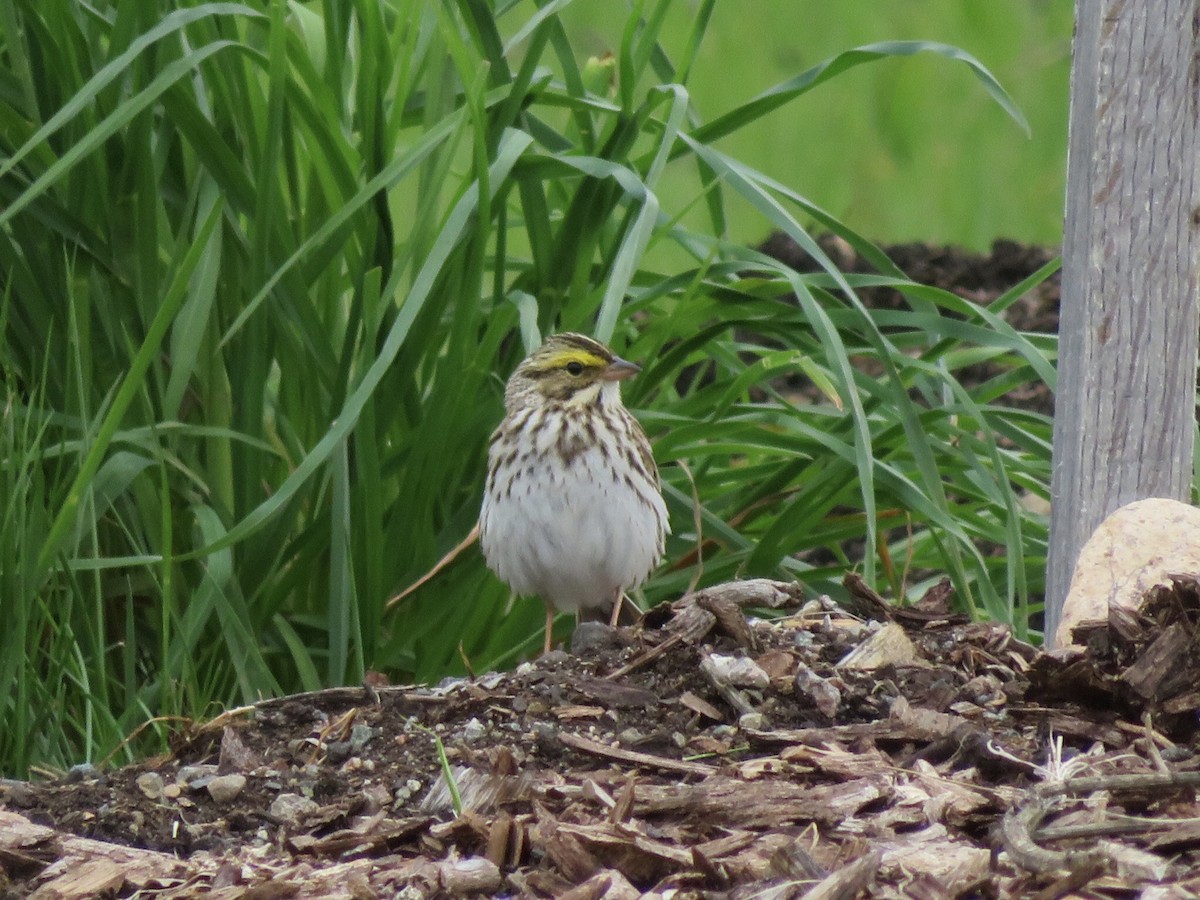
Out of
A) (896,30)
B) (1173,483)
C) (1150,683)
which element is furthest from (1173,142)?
(896,30)

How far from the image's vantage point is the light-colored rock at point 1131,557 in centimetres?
348

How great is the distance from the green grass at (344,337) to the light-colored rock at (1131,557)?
49 cm

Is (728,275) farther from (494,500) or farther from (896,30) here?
(896,30)

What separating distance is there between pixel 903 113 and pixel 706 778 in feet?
27.4

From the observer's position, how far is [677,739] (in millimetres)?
3158

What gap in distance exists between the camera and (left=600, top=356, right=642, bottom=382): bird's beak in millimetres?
4496

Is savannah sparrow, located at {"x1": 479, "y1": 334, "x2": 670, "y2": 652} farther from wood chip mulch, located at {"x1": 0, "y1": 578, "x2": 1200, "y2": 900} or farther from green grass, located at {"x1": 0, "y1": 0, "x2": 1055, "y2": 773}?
wood chip mulch, located at {"x1": 0, "y1": 578, "x2": 1200, "y2": 900}

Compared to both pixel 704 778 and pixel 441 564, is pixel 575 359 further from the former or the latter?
pixel 704 778

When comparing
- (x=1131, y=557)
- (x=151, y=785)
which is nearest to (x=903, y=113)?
(x=1131, y=557)

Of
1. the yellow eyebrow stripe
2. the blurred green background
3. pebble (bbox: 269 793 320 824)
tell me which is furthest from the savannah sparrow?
the blurred green background

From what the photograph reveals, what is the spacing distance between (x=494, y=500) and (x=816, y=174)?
6.04 metres

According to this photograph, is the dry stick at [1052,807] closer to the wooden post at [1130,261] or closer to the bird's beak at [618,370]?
the wooden post at [1130,261]

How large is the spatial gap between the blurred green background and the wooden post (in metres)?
5.47

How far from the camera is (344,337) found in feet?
14.7
